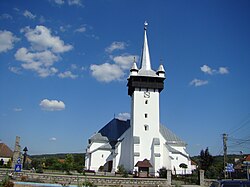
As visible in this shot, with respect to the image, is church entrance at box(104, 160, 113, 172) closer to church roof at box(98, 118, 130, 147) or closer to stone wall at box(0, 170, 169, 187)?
church roof at box(98, 118, 130, 147)

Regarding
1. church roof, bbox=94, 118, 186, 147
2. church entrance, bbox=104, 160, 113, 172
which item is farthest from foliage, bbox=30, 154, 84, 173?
church roof, bbox=94, 118, 186, 147

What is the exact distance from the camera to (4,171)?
2497 centimetres

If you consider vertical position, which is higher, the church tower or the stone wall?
the church tower

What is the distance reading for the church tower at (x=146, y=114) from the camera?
42500 millimetres

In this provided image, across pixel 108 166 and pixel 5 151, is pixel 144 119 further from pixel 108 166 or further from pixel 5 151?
pixel 5 151

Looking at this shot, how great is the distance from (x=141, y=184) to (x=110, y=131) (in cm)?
2771

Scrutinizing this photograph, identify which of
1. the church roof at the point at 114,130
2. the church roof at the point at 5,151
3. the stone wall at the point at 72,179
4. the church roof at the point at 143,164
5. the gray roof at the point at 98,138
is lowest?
the stone wall at the point at 72,179

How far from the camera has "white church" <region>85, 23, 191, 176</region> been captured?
42.5 metres

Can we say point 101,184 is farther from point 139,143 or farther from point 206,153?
point 206,153

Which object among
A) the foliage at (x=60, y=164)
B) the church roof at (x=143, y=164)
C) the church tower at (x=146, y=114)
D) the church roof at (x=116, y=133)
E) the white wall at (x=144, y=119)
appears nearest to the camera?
the church roof at (x=143, y=164)

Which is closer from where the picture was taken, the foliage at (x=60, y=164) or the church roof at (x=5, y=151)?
the foliage at (x=60, y=164)

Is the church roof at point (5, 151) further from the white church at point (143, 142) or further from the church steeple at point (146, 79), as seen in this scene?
the church steeple at point (146, 79)

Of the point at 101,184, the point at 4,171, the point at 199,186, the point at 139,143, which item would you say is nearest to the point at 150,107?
the point at 139,143

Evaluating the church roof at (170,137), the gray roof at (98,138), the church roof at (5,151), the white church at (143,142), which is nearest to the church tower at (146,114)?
the white church at (143,142)
